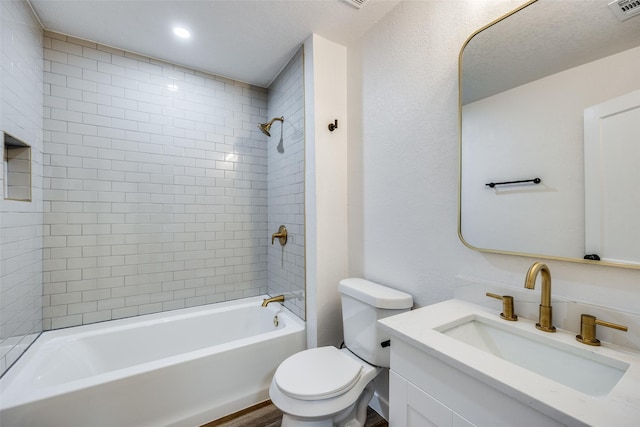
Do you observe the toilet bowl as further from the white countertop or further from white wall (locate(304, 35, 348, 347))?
the white countertop

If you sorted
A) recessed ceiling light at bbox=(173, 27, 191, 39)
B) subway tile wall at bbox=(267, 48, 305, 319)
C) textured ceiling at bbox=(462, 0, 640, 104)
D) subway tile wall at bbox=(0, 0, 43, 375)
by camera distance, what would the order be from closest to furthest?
textured ceiling at bbox=(462, 0, 640, 104)
subway tile wall at bbox=(0, 0, 43, 375)
recessed ceiling light at bbox=(173, 27, 191, 39)
subway tile wall at bbox=(267, 48, 305, 319)

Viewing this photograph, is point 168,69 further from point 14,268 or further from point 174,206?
point 14,268

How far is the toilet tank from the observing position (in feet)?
4.73

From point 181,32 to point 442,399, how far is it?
2.46 meters

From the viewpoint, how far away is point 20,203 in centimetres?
153

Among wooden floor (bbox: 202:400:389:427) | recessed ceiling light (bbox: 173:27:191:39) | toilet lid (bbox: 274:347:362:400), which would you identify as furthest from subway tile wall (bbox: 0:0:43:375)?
toilet lid (bbox: 274:347:362:400)

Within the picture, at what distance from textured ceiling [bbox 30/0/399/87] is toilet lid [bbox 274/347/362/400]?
6.76 feet

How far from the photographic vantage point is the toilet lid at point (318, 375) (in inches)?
49.6

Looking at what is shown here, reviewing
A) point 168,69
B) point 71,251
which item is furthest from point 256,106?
point 71,251

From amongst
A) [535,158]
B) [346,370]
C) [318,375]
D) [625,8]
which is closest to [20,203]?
[318,375]

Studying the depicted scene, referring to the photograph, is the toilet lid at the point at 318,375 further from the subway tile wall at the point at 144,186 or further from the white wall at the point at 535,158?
the subway tile wall at the point at 144,186

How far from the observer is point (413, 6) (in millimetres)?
1515

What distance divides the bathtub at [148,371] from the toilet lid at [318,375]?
0.41m

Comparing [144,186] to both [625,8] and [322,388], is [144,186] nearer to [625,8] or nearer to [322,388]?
[322,388]
